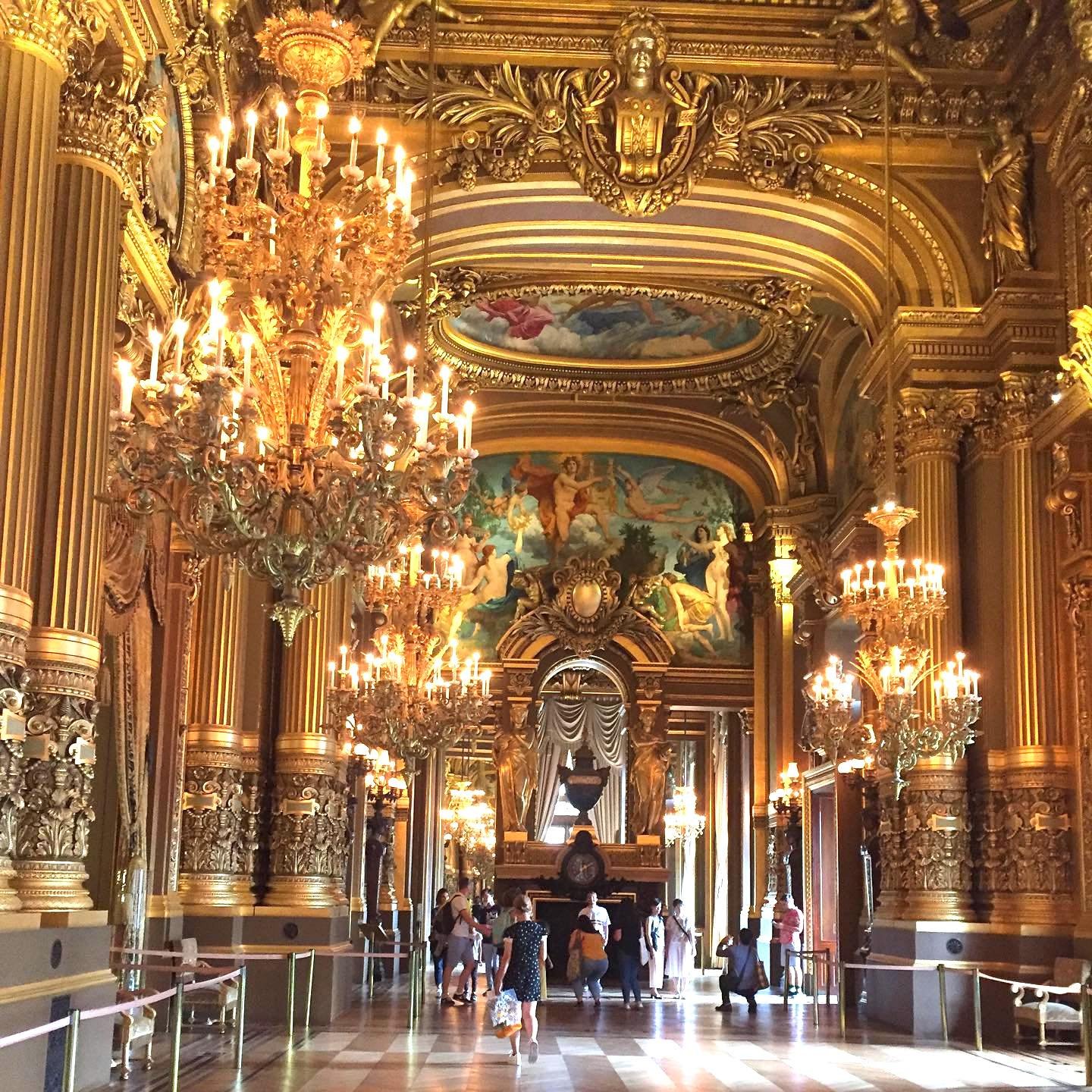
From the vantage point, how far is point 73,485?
833 cm

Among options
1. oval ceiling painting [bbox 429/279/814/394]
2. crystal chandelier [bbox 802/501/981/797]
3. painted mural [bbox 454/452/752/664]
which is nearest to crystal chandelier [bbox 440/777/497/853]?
painted mural [bbox 454/452/752/664]

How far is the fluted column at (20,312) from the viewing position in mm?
7273

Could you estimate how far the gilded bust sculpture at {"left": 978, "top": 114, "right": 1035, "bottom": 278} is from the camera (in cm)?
1402

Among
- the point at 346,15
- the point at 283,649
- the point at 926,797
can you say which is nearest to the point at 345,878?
the point at 283,649

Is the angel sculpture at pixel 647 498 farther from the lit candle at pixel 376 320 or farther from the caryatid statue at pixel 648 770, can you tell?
the lit candle at pixel 376 320

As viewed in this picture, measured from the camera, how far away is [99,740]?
472 inches

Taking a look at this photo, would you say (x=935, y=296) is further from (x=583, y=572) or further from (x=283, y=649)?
(x=583, y=572)

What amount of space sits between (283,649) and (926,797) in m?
6.60

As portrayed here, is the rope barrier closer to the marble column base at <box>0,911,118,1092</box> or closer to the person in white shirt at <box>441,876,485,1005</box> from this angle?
the marble column base at <box>0,911,118,1092</box>

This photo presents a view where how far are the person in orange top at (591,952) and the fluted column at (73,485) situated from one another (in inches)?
385

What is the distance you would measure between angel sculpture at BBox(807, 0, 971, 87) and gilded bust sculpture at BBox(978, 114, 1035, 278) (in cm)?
96

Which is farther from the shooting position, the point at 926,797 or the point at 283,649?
the point at 283,649

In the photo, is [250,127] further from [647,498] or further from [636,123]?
[647,498]

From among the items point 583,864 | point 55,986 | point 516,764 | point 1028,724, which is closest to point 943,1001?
point 1028,724
